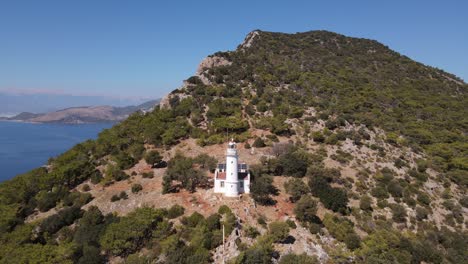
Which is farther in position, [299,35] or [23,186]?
[299,35]

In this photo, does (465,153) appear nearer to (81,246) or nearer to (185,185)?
(185,185)

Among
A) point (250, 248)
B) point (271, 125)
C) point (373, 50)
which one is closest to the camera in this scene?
point (250, 248)

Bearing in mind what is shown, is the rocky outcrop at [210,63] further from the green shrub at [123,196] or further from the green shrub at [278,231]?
the green shrub at [278,231]

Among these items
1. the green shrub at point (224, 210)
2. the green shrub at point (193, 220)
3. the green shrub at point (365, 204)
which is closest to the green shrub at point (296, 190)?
the green shrub at point (365, 204)

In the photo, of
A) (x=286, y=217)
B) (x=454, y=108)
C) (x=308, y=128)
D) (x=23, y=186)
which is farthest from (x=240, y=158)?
(x=454, y=108)

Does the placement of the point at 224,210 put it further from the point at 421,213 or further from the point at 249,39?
A: the point at 249,39

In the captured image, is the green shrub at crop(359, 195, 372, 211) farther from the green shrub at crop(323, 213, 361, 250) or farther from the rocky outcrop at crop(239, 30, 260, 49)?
the rocky outcrop at crop(239, 30, 260, 49)
